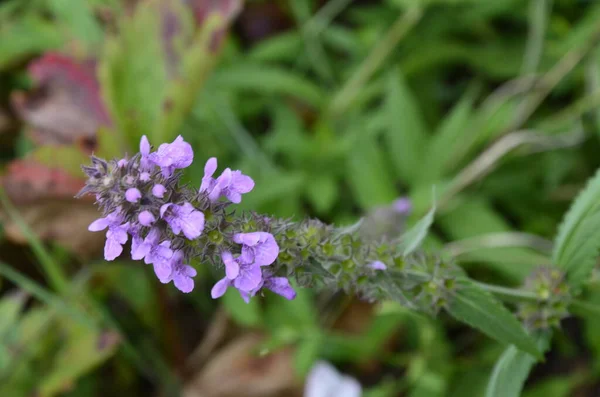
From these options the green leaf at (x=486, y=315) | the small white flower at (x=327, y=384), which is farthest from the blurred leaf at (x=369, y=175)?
the green leaf at (x=486, y=315)

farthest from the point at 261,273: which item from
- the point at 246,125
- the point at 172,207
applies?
the point at 246,125

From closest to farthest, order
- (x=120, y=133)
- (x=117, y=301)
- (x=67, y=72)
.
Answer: (x=120, y=133) < (x=67, y=72) < (x=117, y=301)

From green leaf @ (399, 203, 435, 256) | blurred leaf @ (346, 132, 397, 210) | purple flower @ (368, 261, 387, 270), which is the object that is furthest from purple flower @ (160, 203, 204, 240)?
blurred leaf @ (346, 132, 397, 210)

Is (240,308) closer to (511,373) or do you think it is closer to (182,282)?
(511,373)

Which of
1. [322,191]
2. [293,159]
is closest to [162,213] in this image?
[322,191]

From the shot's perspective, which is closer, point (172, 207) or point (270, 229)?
point (172, 207)

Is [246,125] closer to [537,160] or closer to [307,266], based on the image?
[537,160]
